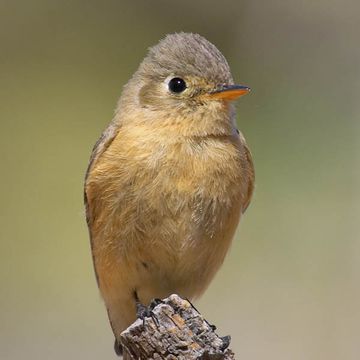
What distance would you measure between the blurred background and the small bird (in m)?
1.82

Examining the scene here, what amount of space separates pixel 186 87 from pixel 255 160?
2.75 metres

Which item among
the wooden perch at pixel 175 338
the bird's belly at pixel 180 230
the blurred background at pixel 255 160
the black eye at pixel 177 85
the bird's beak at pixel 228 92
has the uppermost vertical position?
the blurred background at pixel 255 160

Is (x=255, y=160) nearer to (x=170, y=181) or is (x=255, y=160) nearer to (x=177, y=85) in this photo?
(x=177, y=85)

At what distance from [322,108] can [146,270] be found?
12.0ft

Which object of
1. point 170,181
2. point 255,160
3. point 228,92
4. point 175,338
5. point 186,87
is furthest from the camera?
point 255,160

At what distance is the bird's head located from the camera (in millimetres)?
4273

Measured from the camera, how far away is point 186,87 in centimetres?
437

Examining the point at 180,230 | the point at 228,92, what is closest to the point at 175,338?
the point at 180,230

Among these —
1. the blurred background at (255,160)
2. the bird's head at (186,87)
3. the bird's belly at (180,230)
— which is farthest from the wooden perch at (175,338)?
the blurred background at (255,160)

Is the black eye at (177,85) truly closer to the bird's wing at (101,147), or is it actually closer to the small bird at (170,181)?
the small bird at (170,181)

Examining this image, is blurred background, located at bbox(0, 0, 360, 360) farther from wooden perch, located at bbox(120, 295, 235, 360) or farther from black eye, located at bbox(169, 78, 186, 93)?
wooden perch, located at bbox(120, 295, 235, 360)

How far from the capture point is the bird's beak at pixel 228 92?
166 inches

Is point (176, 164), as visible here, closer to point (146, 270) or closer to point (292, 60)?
point (146, 270)

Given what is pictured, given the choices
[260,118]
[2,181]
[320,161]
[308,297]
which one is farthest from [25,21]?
[308,297]
